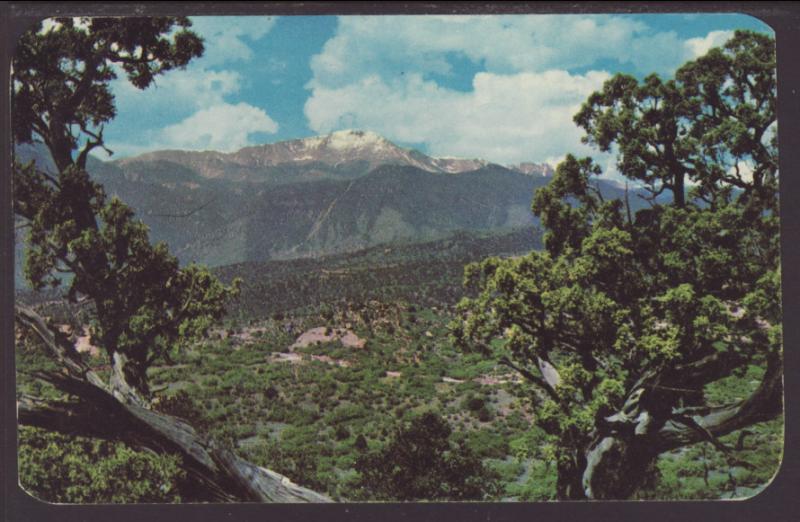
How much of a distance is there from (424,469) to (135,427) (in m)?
2.53

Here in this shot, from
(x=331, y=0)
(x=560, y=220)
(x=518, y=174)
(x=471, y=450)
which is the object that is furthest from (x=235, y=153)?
(x=471, y=450)

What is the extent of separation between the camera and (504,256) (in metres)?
5.14

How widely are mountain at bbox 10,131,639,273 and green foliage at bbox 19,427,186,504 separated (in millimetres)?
1771

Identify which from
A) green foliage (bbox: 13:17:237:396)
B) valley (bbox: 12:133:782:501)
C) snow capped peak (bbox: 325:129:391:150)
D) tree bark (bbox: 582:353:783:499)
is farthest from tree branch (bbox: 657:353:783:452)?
green foliage (bbox: 13:17:237:396)

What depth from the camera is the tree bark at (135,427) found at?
514cm

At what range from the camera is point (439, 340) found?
17.0 feet

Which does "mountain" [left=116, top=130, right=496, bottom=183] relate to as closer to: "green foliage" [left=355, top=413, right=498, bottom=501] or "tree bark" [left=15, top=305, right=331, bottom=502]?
"tree bark" [left=15, top=305, right=331, bottom=502]

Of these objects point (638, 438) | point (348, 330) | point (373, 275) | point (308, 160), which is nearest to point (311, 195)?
point (308, 160)

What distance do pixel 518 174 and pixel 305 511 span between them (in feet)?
10.8

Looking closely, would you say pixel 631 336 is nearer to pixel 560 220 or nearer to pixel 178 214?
pixel 560 220

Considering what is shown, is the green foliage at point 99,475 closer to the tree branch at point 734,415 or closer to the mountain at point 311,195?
the mountain at point 311,195

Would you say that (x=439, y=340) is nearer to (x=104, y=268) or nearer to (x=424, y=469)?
(x=424, y=469)

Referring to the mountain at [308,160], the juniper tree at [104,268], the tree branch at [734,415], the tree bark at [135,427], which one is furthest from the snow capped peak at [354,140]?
the tree branch at [734,415]

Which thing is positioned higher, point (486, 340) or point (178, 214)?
point (178, 214)
